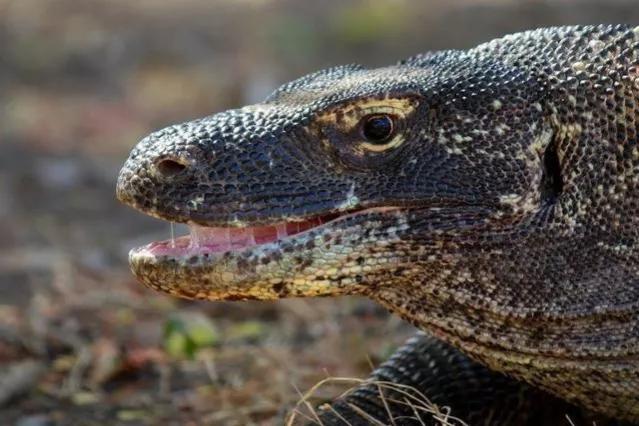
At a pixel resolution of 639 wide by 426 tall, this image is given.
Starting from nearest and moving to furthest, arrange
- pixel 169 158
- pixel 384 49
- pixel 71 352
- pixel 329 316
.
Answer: pixel 169 158 → pixel 71 352 → pixel 329 316 → pixel 384 49

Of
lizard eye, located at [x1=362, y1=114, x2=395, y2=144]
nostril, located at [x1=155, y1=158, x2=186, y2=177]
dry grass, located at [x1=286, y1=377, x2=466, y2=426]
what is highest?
lizard eye, located at [x1=362, y1=114, x2=395, y2=144]

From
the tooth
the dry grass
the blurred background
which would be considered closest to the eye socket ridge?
the tooth

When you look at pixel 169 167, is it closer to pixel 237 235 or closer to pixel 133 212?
pixel 237 235

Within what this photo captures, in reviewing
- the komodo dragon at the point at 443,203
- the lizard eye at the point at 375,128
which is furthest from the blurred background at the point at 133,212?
the lizard eye at the point at 375,128

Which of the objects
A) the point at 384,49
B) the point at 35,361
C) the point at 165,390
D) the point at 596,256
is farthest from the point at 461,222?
the point at 384,49

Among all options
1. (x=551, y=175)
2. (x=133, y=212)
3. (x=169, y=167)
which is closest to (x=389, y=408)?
(x=551, y=175)

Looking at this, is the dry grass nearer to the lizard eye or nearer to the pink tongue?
the pink tongue

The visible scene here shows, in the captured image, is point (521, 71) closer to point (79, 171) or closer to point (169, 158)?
point (169, 158)
